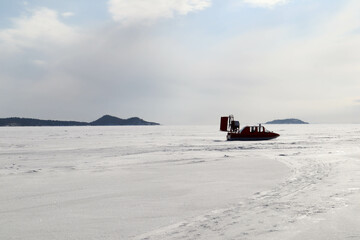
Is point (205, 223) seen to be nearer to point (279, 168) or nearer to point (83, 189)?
point (83, 189)

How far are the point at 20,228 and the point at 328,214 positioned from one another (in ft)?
17.9

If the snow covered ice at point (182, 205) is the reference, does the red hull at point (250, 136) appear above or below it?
above

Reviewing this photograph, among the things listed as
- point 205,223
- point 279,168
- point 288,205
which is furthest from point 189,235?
point 279,168

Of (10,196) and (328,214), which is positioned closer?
(328,214)

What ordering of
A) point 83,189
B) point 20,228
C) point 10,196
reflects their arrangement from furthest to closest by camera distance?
point 83,189, point 10,196, point 20,228

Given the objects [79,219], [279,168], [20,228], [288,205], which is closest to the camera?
[20,228]

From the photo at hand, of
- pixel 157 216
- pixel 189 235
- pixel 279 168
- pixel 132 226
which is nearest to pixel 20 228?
pixel 132 226

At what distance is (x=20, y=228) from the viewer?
511 centimetres

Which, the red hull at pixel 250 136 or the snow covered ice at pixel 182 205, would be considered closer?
the snow covered ice at pixel 182 205

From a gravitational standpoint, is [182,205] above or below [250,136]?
below

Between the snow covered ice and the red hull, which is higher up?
the red hull

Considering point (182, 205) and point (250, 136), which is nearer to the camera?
point (182, 205)

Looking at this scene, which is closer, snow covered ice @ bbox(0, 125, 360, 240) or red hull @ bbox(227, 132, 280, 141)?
snow covered ice @ bbox(0, 125, 360, 240)

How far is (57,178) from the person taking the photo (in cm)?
1028
